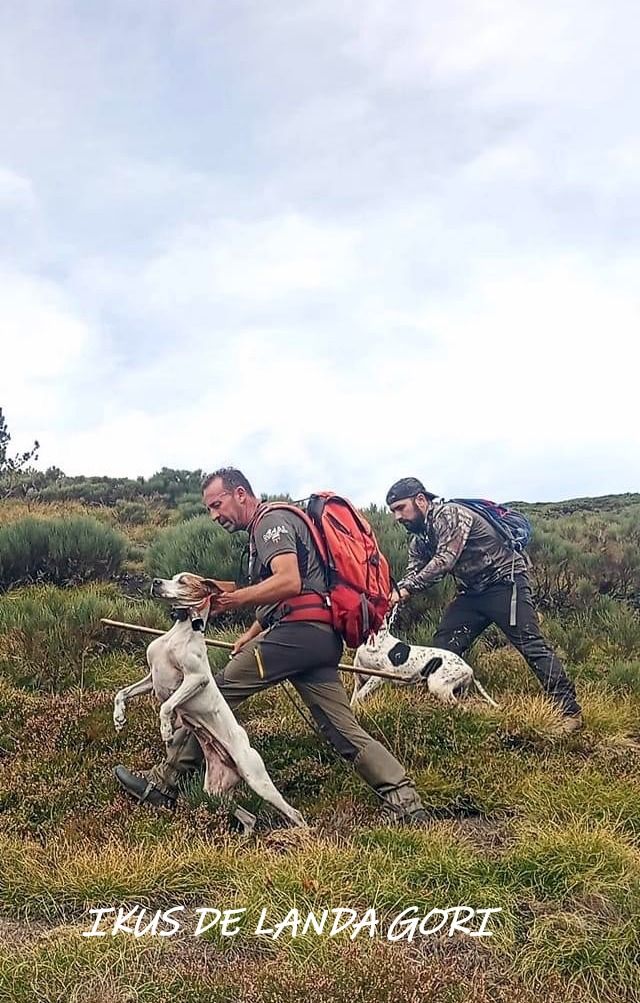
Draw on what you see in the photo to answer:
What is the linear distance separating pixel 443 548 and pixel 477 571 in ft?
1.24

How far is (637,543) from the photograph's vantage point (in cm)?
1309

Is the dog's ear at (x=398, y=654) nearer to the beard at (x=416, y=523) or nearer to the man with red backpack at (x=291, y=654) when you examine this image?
the beard at (x=416, y=523)

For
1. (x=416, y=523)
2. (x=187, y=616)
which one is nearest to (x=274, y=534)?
(x=187, y=616)

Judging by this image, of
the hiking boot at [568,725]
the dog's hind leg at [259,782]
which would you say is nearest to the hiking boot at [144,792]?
the dog's hind leg at [259,782]

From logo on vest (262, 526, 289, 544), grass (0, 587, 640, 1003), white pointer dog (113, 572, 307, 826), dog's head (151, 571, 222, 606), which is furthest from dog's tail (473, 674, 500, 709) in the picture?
dog's head (151, 571, 222, 606)

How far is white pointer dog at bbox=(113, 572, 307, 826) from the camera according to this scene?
520 cm

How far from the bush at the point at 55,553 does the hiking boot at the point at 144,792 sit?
5169 mm

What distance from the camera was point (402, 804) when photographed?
537 cm

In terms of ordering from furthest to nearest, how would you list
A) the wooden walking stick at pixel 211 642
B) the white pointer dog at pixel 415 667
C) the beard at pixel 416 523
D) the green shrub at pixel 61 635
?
the green shrub at pixel 61 635
the beard at pixel 416 523
the white pointer dog at pixel 415 667
the wooden walking stick at pixel 211 642

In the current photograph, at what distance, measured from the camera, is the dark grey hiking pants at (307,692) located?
17.8 ft

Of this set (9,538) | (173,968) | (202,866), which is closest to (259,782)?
(202,866)

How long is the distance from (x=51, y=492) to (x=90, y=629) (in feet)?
29.6

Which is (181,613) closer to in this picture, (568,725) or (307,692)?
(307,692)

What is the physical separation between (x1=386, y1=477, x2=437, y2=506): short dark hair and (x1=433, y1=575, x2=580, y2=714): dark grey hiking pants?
965 millimetres
